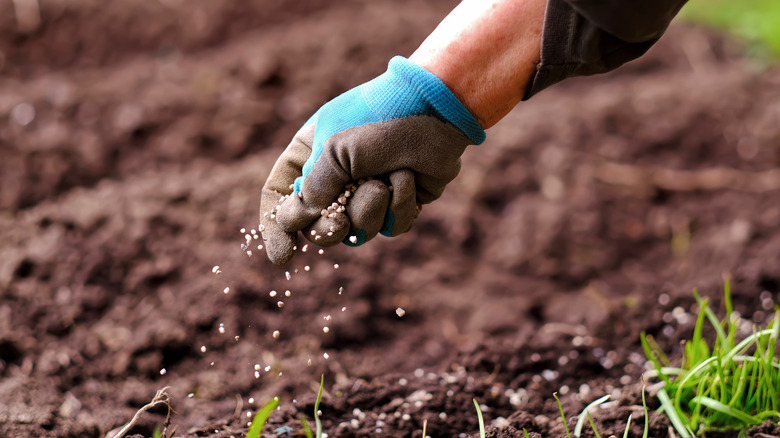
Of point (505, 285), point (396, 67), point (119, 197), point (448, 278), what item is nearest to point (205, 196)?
point (119, 197)

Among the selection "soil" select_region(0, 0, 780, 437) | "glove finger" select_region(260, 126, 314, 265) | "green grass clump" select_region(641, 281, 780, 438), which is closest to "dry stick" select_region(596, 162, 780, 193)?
"soil" select_region(0, 0, 780, 437)

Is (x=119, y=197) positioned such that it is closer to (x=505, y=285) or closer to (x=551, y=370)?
(x=505, y=285)

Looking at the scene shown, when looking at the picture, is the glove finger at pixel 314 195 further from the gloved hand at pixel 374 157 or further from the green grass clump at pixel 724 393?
the green grass clump at pixel 724 393

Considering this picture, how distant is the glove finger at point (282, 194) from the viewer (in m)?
1.54

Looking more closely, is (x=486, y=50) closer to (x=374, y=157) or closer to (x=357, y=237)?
(x=374, y=157)

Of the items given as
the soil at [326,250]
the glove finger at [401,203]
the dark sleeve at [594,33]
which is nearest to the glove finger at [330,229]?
the glove finger at [401,203]

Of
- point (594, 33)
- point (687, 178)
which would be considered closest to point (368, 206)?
point (594, 33)

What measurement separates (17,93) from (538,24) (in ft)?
10.0

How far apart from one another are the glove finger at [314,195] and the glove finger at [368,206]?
0.15ft

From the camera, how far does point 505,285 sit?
104 inches

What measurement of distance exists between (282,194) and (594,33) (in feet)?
2.53

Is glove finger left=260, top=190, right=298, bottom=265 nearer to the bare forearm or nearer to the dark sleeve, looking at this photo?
the bare forearm

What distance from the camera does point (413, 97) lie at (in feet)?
4.68

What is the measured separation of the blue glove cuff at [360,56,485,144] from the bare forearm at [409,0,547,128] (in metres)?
0.03
